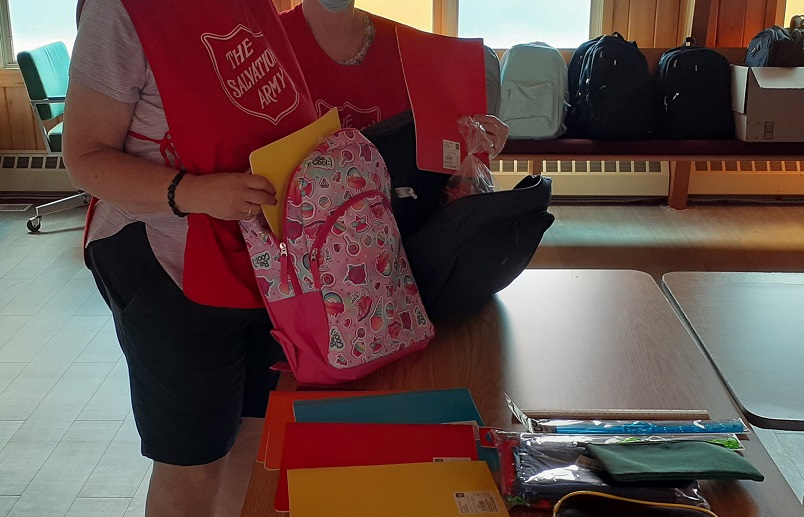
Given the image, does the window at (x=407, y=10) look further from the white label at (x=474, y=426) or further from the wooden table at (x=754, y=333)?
the white label at (x=474, y=426)

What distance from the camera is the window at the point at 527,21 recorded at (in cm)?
512

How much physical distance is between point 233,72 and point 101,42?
0.18 meters

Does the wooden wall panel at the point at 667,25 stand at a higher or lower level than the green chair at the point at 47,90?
higher

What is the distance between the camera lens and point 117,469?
2.35 m

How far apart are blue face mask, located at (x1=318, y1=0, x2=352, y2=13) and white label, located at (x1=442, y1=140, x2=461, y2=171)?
0.30 m

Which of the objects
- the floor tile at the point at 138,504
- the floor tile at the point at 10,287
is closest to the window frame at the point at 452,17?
the floor tile at the point at 10,287

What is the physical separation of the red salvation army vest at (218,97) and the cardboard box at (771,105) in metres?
3.43

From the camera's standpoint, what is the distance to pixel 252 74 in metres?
1.19

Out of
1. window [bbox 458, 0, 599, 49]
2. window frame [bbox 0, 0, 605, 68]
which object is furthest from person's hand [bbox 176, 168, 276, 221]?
window [bbox 458, 0, 599, 49]

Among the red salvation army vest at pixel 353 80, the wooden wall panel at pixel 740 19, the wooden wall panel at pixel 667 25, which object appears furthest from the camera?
the wooden wall panel at pixel 667 25

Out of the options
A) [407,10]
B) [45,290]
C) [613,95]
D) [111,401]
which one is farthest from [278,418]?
[407,10]

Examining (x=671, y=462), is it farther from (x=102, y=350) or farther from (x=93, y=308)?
(x=93, y=308)

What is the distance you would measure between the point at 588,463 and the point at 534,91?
370 centimetres

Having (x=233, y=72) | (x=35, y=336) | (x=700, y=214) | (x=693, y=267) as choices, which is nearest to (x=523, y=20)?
(x=700, y=214)
